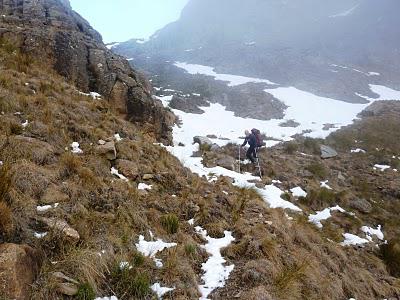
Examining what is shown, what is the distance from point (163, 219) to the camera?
239 inches

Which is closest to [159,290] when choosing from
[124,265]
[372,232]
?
[124,265]

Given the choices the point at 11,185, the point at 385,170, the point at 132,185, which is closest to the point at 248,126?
the point at 385,170

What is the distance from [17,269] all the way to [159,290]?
173cm

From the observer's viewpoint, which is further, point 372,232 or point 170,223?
point 372,232

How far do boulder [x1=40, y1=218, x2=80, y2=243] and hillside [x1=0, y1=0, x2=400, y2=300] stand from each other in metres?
0.02

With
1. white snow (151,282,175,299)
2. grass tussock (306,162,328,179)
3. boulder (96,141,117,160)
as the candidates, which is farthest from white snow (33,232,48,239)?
grass tussock (306,162,328,179)

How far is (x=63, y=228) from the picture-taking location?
4.36 meters

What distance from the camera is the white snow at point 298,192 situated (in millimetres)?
11748

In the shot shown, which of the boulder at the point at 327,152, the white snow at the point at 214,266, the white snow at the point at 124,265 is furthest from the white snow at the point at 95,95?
the boulder at the point at 327,152

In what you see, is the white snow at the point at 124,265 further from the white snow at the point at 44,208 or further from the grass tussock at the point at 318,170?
the grass tussock at the point at 318,170

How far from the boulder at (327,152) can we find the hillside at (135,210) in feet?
10.1

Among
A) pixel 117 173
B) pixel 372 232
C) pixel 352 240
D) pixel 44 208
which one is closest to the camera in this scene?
pixel 44 208

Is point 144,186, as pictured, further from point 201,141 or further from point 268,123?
point 268,123

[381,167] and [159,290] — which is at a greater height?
[159,290]
